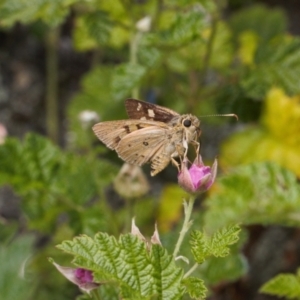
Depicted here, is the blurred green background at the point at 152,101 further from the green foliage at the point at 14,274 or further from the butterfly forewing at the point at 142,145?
the butterfly forewing at the point at 142,145

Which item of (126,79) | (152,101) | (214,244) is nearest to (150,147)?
(214,244)

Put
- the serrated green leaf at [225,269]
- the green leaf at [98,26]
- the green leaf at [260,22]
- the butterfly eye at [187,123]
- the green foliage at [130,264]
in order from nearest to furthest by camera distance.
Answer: the green foliage at [130,264]
the butterfly eye at [187,123]
the serrated green leaf at [225,269]
the green leaf at [98,26]
the green leaf at [260,22]

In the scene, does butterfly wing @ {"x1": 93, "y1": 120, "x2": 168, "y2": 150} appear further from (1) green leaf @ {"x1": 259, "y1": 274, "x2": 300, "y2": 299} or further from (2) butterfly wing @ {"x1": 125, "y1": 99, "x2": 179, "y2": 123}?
(1) green leaf @ {"x1": 259, "y1": 274, "x2": 300, "y2": 299}

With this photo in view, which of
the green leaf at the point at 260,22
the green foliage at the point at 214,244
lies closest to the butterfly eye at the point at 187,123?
the green foliage at the point at 214,244

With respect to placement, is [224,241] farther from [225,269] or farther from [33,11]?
[33,11]

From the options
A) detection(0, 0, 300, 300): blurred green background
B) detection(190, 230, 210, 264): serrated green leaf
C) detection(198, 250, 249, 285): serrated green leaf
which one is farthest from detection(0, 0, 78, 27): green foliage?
detection(190, 230, 210, 264): serrated green leaf

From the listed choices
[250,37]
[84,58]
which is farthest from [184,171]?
[84,58]
